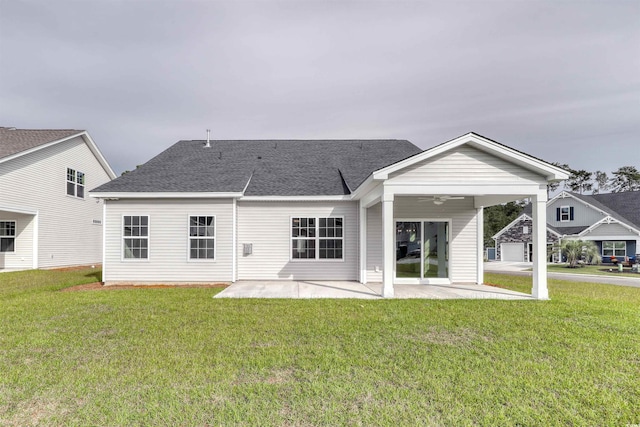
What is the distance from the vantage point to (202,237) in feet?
36.2

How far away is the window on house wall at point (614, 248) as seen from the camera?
2505 centimetres

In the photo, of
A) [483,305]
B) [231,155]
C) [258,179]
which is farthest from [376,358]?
[231,155]

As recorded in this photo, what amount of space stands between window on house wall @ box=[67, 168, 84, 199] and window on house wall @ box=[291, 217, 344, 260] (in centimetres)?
1484

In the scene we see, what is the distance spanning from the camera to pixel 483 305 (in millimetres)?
7500

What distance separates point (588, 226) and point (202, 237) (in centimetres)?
3141

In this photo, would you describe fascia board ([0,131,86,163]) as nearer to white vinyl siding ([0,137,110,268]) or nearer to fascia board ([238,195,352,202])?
white vinyl siding ([0,137,110,268])

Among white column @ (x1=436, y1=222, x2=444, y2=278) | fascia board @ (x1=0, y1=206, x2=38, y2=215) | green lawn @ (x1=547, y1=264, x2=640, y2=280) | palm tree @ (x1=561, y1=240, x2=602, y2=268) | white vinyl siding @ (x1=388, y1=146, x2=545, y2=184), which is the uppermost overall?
white vinyl siding @ (x1=388, y1=146, x2=545, y2=184)

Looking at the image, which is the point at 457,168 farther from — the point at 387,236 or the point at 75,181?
the point at 75,181

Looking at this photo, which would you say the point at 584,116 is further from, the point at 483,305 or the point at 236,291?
the point at 236,291

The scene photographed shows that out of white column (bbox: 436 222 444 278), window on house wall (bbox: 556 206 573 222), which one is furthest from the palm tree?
white column (bbox: 436 222 444 278)

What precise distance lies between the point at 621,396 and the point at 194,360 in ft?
16.4

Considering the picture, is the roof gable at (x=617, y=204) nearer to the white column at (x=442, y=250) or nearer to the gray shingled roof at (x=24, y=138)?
the white column at (x=442, y=250)

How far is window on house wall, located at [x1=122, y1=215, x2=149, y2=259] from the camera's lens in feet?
36.3

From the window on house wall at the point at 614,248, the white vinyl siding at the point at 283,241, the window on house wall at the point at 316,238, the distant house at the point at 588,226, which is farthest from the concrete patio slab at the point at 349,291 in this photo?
the window on house wall at the point at 614,248
